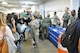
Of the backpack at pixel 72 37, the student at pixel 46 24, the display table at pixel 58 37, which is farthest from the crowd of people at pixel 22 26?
the backpack at pixel 72 37

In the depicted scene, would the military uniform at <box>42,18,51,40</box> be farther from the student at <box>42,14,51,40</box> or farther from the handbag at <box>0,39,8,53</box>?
the handbag at <box>0,39,8,53</box>

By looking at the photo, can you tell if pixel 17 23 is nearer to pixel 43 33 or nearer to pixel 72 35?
pixel 72 35

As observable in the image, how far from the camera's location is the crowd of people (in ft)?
9.19

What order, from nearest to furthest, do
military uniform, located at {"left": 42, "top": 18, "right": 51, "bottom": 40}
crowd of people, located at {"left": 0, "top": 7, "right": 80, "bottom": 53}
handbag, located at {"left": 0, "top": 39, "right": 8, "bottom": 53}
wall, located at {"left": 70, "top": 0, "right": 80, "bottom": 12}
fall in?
handbag, located at {"left": 0, "top": 39, "right": 8, "bottom": 53}
crowd of people, located at {"left": 0, "top": 7, "right": 80, "bottom": 53}
wall, located at {"left": 70, "top": 0, "right": 80, "bottom": 12}
military uniform, located at {"left": 42, "top": 18, "right": 51, "bottom": 40}

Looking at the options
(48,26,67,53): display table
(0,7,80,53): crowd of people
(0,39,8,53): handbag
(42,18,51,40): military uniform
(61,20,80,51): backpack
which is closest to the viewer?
(61,20,80,51): backpack

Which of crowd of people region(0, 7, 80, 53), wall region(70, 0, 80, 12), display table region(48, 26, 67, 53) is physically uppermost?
wall region(70, 0, 80, 12)

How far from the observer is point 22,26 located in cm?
510

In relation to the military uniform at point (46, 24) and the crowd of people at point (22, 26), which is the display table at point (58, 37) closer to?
the crowd of people at point (22, 26)

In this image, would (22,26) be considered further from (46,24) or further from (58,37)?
(46,24)

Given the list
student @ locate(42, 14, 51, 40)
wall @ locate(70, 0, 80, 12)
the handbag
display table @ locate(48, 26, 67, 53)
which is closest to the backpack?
the handbag

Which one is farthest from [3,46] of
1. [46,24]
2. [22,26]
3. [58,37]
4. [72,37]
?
[46,24]

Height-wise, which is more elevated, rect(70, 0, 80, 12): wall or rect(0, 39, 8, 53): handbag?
rect(70, 0, 80, 12): wall

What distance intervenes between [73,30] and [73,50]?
11.6 inches

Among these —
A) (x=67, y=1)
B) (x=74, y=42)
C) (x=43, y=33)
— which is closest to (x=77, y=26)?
(x=74, y=42)
